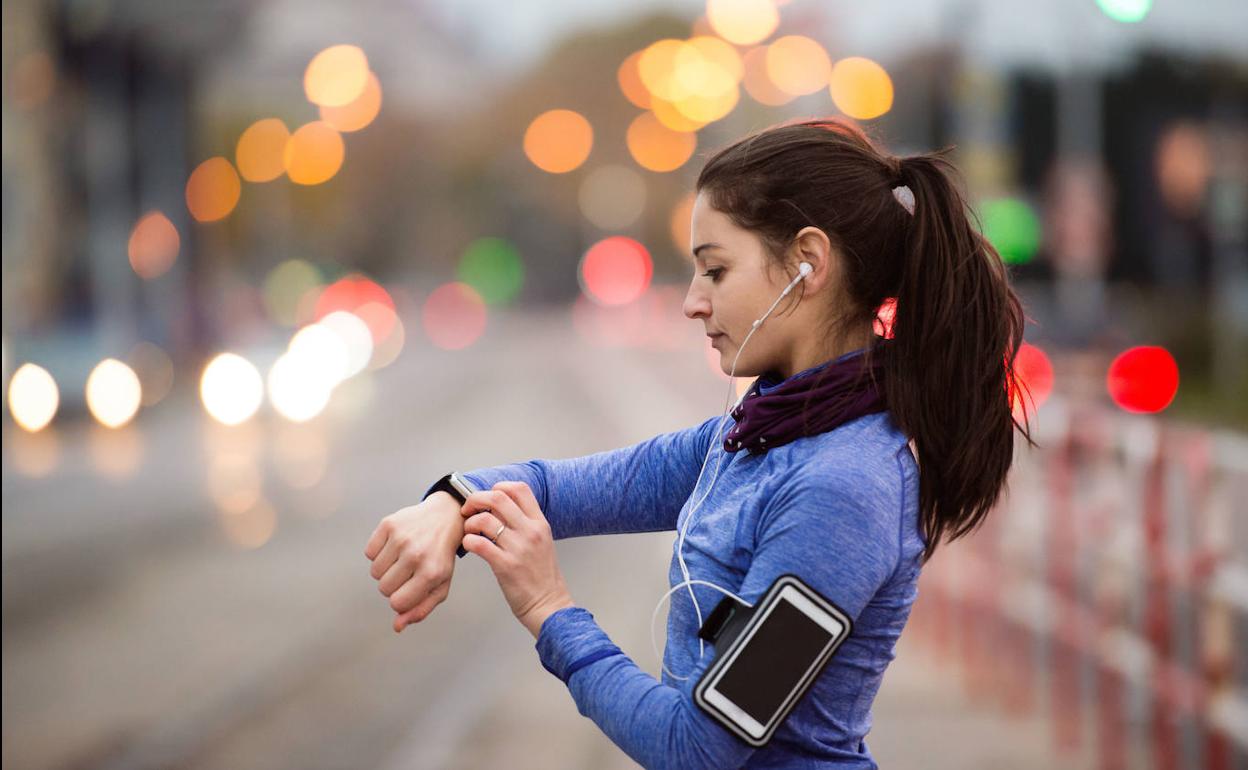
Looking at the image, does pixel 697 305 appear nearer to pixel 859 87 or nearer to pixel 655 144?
pixel 859 87

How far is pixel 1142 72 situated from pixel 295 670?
32.6 meters

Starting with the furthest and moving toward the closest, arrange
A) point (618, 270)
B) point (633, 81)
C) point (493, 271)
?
point (493, 271) < point (618, 270) < point (633, 81)

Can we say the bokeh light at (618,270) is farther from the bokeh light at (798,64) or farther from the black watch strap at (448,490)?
the black watch strap at (448,490)

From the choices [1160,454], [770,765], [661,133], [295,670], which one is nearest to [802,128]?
[770,765]

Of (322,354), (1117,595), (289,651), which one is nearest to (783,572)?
(1117,595)

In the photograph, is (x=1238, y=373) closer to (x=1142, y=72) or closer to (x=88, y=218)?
(x=1142, y=72)

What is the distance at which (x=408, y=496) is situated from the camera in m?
14.5

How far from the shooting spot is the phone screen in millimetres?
1817

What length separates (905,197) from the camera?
6.88 ft

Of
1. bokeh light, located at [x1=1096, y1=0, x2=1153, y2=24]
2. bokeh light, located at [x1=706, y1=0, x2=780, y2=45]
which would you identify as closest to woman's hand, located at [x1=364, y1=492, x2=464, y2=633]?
bokeh light, located at [x1=1096, y1=0, x2=1153, y2=24]

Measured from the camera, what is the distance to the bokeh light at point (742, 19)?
19.1 m

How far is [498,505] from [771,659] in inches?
17.0

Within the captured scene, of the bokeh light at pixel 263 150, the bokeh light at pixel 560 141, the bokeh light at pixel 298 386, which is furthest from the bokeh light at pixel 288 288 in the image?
the bokeh light at pixel 560 141

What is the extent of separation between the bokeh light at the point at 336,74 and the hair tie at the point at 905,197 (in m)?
17.2
